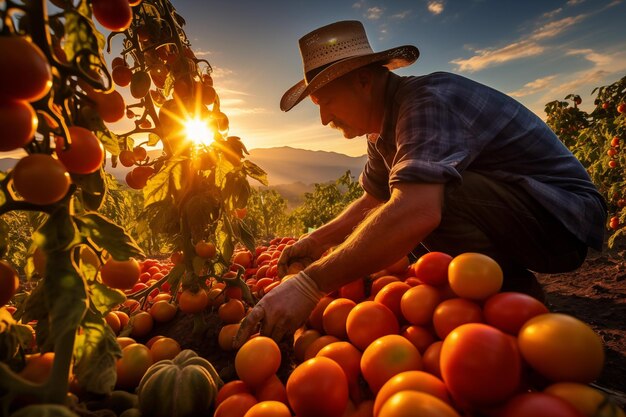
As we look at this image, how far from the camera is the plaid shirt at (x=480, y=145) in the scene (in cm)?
191

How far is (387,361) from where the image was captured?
3.99ft

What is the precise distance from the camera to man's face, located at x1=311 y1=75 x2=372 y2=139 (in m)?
2.59

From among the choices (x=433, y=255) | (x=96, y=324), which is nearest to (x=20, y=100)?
(x=96, y=324)

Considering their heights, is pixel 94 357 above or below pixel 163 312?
above

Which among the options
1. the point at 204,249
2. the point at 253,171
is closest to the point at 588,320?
the point at 253,171

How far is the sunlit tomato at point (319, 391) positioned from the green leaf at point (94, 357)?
1.90ft

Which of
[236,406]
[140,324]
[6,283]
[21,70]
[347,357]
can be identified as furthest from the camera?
[140,324]

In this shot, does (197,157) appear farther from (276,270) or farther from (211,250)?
(276,270)

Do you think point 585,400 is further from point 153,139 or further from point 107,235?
point 153,139

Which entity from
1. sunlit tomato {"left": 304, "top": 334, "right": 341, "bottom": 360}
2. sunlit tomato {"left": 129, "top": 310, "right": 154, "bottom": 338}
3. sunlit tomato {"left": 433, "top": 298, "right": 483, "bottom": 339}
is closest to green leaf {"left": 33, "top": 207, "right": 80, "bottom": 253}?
sunlit tomato {"left": 304, "top": 334, "right": 341, "bottom": 360}

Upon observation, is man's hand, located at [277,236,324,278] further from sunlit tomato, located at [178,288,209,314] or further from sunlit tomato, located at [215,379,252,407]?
sunlit tomato, located at [215,379,252,407]

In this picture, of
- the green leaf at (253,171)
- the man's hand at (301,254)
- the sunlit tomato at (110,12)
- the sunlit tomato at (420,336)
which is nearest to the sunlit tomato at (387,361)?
the sunlit tomato at (420,336)

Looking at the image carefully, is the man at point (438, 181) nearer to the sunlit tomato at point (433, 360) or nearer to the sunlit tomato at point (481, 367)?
the sunlit tomato at point (433, 360)

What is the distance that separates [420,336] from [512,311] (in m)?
0.41
